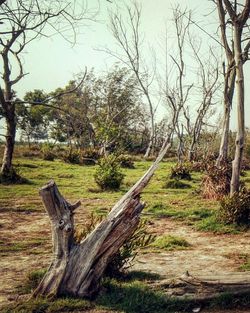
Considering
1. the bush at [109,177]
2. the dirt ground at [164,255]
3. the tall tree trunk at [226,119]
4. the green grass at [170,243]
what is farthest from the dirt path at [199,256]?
the bush at [109,177]

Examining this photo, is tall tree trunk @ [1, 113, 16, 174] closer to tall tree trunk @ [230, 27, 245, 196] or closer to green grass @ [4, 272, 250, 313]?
tall tree trunk @ [230, 27, 245, 196]

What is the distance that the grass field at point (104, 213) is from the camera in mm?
4750

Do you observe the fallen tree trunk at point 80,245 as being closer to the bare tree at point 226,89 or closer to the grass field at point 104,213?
the grass field at point 104,213

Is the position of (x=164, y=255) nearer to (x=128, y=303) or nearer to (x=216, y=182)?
(x=128, y=303)

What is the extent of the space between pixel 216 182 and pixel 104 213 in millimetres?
4876

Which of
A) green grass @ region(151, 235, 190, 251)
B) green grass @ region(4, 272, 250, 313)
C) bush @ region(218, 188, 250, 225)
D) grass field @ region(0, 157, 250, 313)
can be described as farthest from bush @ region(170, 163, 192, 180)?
green grass @ region(4, 272, 250, 313)

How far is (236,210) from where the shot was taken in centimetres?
945

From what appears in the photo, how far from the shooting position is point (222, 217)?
32.0 ft

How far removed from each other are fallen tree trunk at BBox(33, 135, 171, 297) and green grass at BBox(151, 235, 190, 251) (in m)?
2.91

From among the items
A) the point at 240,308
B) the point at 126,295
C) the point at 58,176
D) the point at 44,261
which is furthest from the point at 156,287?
the point at 58,176

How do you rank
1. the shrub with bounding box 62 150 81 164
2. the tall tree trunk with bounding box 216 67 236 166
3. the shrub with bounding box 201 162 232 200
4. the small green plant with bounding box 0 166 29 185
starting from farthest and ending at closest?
the shrub with bounding box 62 150 81 164, the small green plant with bounding box 0 166 29 185, the tall tree trunk with bounding box 216 67 236 166, the shrub with bounding box 201 162 232 200

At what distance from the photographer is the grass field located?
475 centimetres

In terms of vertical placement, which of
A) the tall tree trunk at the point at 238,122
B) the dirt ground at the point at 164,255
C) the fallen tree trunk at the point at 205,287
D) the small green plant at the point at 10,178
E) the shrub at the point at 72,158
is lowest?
the dirt ground at the point at 164,255

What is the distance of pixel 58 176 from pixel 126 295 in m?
15.0
